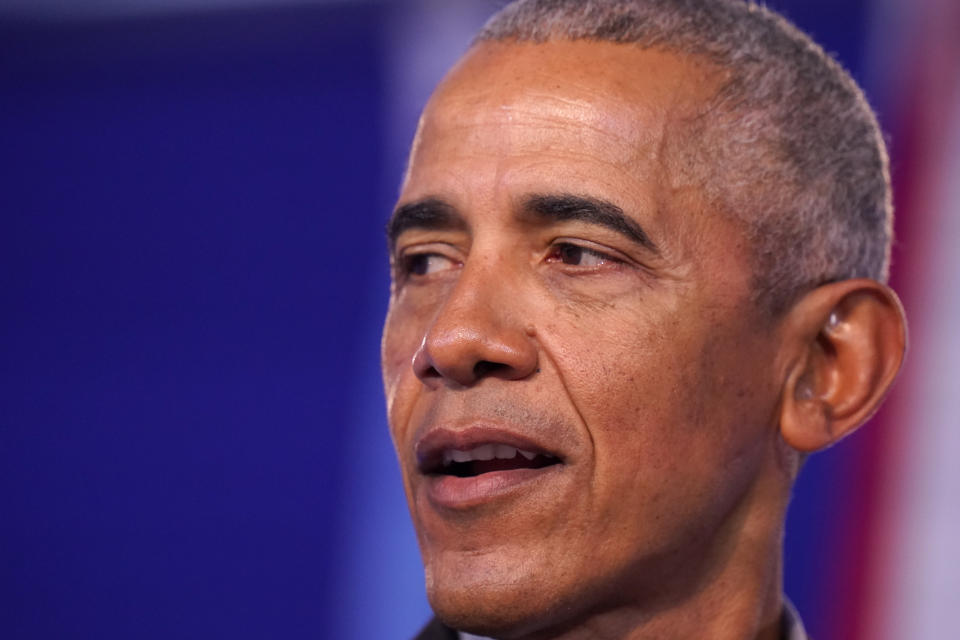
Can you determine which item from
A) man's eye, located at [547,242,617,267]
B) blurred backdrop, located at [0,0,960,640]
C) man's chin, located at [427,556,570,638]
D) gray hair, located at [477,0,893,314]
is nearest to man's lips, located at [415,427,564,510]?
man's chin, located at [427,556,570,638]

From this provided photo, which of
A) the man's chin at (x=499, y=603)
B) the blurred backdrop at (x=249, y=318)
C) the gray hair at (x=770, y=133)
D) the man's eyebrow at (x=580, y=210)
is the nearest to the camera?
the man's chin at (x=499, y=603)

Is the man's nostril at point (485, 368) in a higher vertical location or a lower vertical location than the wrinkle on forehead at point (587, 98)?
lower

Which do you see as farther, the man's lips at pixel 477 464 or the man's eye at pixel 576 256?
the man's eye at pixel 576 256

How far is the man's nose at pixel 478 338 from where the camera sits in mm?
1624

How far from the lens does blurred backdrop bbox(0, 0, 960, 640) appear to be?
351cm

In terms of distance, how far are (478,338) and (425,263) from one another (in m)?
0.37

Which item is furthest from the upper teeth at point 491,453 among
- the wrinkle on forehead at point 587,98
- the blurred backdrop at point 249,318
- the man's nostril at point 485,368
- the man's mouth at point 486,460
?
the blurred backdrop at point 249,318

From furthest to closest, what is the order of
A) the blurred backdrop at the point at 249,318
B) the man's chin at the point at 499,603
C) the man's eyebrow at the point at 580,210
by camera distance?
the blurred backdrop at the point at 249,318, the man's eyebrow at the point at 580,210, the man's chin at the point at 499,603

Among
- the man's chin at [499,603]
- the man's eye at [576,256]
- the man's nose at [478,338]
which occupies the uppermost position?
the man's eye at [576,256]

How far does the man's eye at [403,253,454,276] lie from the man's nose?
19 cm

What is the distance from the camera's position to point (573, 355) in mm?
1656

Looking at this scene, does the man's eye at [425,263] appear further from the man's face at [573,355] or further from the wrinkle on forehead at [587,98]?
the wrinkle on forehead at [587,98]

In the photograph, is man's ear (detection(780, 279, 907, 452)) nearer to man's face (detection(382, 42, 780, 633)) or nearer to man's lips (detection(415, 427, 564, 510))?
man's face (detection(382, 42, 780, 633))

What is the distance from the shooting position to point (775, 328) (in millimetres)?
1831
